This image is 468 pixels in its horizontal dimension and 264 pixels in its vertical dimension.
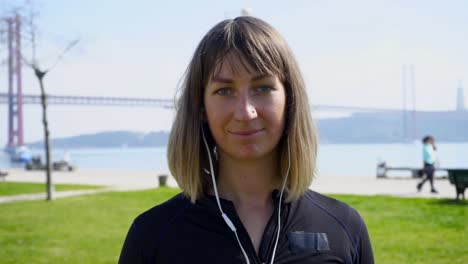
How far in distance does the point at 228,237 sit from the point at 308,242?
0.22 metres

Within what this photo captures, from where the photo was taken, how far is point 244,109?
1509mm

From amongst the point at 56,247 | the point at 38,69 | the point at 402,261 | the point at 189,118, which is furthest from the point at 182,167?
the point at 38,69

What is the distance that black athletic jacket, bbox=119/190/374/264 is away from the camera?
1.53 metres

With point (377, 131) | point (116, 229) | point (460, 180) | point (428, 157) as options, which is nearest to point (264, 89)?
point (116, 229)

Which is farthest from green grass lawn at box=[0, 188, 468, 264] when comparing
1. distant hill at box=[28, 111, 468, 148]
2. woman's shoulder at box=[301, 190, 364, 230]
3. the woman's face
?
distant hill at box=[28, 111, 468, 148]

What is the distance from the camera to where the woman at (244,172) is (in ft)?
5.05

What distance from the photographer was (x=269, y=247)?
5.08 feet

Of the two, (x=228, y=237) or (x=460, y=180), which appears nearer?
(x=228, y=237)

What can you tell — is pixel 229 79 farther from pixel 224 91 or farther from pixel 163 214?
pixel 163 214

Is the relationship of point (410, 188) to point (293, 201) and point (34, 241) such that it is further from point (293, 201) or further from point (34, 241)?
point (293, 201)

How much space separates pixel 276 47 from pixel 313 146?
0.33 metres

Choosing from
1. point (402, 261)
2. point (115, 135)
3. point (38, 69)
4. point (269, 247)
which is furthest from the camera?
point (115, 135)

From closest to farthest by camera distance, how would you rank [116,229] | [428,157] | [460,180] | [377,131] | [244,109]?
1. [244,109]
2. [116,229]
3. [460,180]
4. [428,157]
5. [377,131]

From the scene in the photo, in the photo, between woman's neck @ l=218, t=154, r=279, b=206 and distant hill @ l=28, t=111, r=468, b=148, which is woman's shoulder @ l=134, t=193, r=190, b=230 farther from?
distant hill @ l=28, t=111, r=468, b=148
